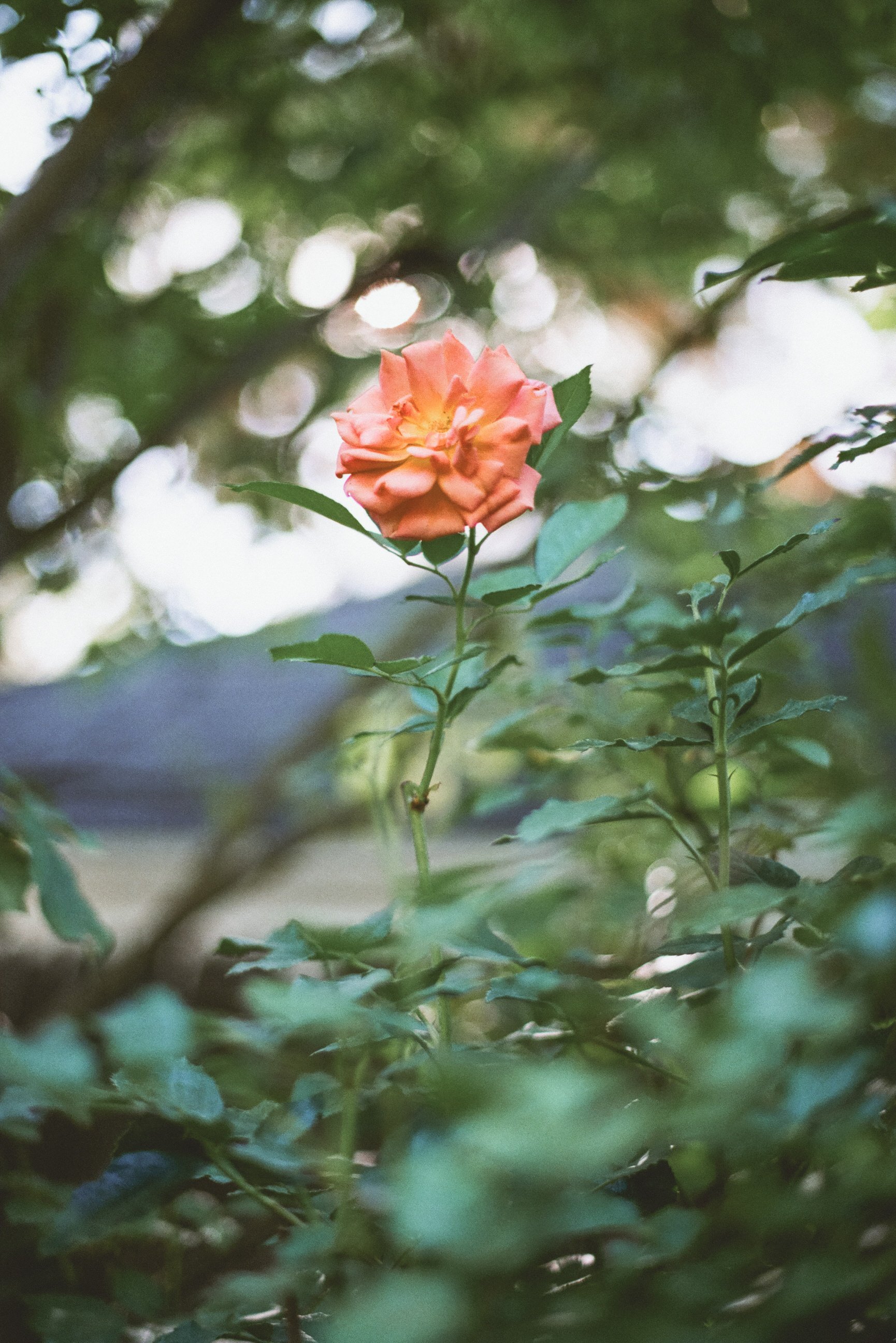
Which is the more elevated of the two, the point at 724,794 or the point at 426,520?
the point at 426,520

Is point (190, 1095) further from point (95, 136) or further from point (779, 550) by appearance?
point (95, 136)

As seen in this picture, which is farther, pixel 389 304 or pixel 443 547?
pixel 389 304

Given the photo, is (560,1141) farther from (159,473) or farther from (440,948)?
(159,473)

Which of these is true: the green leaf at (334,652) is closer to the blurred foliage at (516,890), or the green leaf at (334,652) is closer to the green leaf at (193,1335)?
the blurred foliage at (516,890)

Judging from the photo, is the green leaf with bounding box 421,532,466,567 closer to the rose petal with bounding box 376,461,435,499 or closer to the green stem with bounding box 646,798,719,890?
the rose petal with bounding box 376,461,435,499

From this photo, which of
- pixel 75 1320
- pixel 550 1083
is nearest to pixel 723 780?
pixel 550 1083

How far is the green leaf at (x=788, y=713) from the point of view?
36cm

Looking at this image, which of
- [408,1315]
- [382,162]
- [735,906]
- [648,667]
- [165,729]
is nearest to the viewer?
[408,1315]

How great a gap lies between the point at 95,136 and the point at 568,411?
77 centimetres

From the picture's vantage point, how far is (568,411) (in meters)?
0.38

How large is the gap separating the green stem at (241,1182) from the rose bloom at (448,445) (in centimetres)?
24

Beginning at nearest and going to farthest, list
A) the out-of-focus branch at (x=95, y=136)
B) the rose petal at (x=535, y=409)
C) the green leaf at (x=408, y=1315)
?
the green leaf at (x=408, y=1315) → the rose petal at (x=535, y=409) → the out-of-focus branch at (x=95, y=136)

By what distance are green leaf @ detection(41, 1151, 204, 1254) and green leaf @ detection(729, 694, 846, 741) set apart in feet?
0.88

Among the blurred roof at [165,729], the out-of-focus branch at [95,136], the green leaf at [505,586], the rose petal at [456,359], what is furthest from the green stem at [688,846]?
the blurred roof at [165,729]
